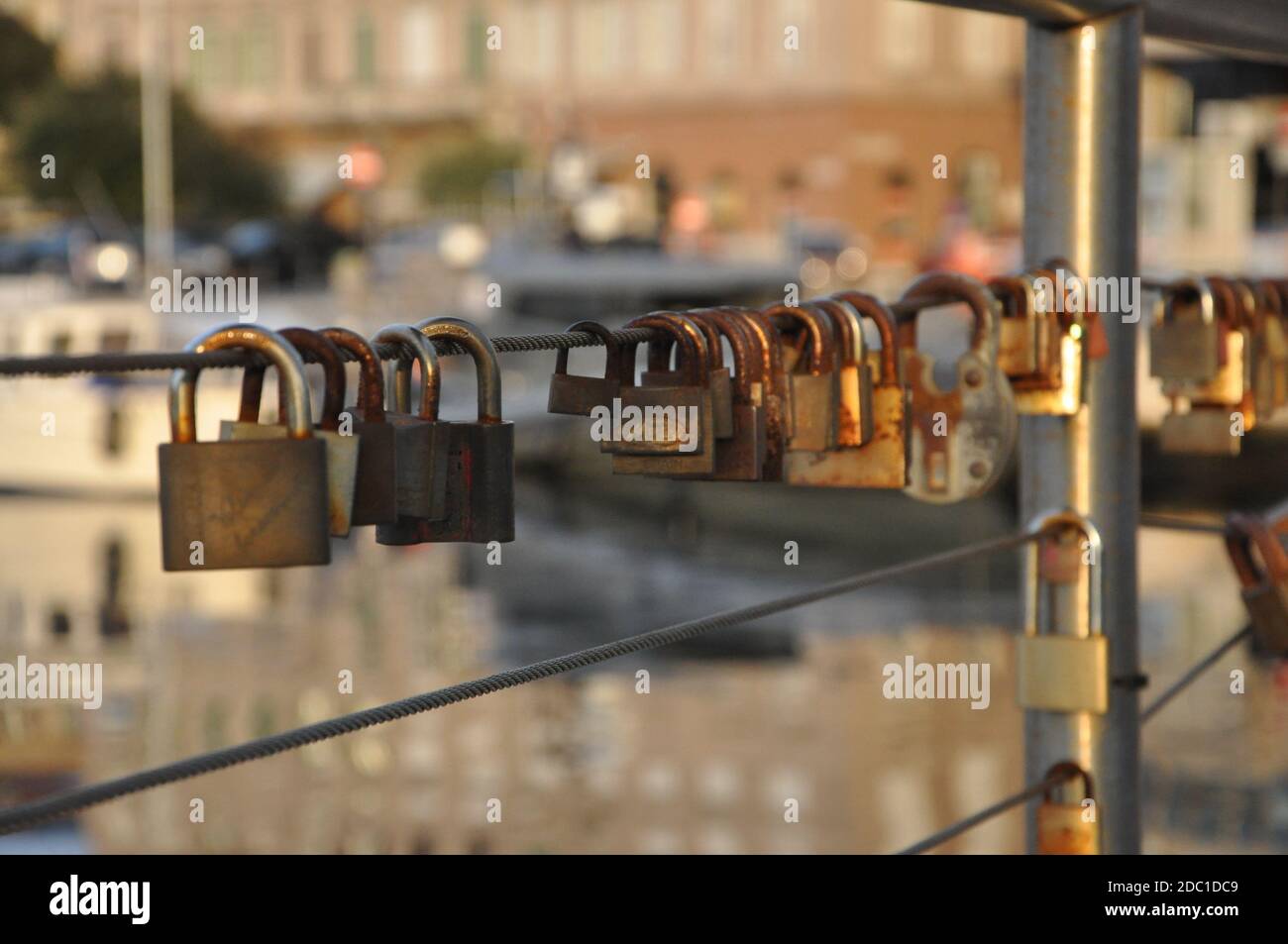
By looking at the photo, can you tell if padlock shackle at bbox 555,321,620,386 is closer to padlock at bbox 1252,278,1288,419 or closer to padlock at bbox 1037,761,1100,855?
padlock at bbox 1037,761,1100,855

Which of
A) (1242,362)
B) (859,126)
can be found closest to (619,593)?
(1242,362)

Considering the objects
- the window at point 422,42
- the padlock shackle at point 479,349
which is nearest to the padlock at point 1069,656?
the padlock shackle at point 479,349

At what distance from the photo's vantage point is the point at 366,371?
59.4 inches

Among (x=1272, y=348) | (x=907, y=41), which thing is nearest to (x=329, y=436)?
(x=1272, y=348)

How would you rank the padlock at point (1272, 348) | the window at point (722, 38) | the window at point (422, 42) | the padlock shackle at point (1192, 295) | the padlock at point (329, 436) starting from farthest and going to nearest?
the window at point (422, 42), the window at point (722, 38), the padlock at point (1272, 348), the padlock shackle at point (1192, 295), the padlock at point (329, 436)

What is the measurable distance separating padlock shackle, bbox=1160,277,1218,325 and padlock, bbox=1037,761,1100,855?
602 mm

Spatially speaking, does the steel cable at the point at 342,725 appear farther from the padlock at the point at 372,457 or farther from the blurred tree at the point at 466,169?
the blurred tree at the point at 466,169

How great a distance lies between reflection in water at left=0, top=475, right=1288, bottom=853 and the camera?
8.96 metres

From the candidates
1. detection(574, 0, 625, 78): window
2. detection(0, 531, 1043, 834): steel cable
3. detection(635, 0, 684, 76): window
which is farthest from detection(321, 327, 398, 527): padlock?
detection(574, 0, 625, 78): window

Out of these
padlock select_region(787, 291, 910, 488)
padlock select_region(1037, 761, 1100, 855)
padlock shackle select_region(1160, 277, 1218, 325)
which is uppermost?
padlock shackle select_region(1160, 277, 1218, 325)

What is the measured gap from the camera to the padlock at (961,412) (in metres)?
2.13

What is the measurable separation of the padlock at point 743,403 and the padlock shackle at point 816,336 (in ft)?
0.28

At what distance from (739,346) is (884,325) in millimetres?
209
